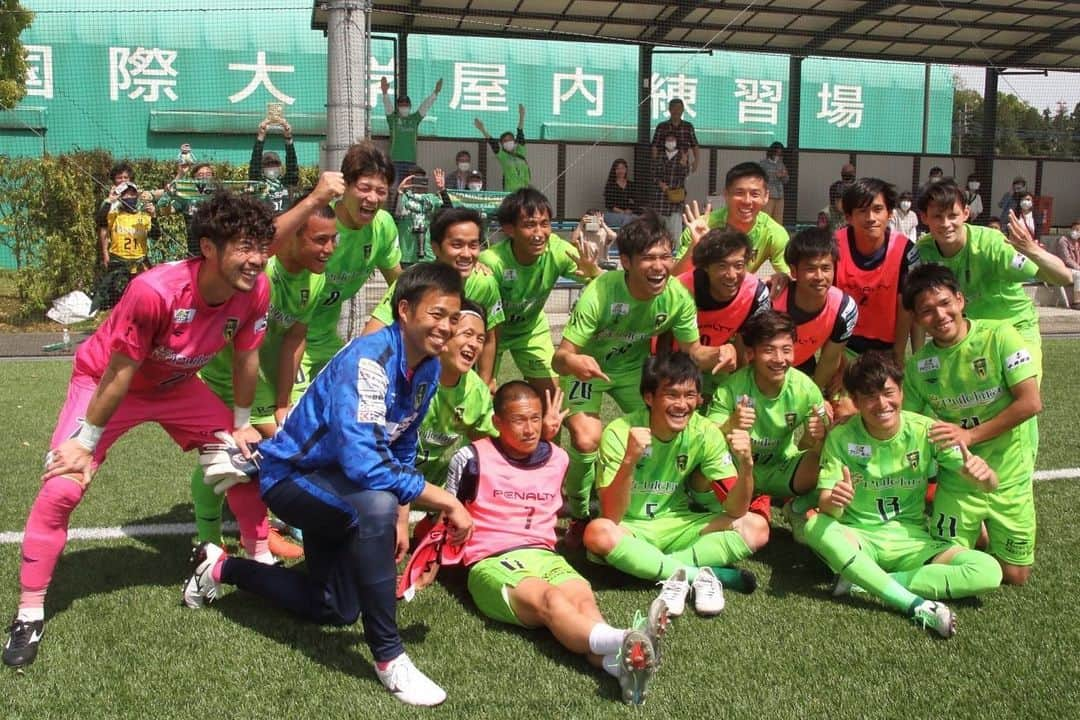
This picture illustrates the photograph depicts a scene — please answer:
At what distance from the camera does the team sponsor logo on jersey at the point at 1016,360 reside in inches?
170

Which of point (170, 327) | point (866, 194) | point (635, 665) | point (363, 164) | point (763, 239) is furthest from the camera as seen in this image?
point (763, 239)

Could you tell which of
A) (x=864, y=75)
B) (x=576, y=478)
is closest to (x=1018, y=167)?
(x=864, y=75)

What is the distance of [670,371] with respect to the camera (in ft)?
14.0

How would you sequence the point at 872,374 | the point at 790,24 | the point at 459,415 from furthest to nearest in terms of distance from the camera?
1. the point at 790,24
2. the point at 459,415
3. the point at 872,374

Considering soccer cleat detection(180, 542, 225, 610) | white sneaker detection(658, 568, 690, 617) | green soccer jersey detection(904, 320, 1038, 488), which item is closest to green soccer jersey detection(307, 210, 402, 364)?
soccer cleat detection(180, 542, 225, 610)

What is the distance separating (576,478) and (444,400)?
2.80ft

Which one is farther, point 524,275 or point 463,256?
point 524,275

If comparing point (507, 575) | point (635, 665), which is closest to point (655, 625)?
point (635, 665)

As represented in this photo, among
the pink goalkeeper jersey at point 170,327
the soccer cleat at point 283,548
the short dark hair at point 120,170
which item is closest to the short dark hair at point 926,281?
the pink goalkeeper jersey at point 170,327

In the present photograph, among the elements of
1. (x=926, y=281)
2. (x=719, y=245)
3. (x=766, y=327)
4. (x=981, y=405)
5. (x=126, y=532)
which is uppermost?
(x=719, y=245)

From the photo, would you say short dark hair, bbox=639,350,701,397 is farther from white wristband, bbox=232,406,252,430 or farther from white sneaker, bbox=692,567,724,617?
white wristband, bbox=232,406,252,430

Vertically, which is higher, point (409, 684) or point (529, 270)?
point (529, 270)

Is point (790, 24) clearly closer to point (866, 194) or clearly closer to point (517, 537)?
point (866, 194)

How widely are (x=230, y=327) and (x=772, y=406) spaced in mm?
2478
